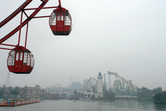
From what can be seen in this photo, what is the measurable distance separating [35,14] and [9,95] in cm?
9281

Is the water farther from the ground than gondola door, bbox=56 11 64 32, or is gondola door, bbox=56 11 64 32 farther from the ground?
gondola door, bbox=56 11 64 32

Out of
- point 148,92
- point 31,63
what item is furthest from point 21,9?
point 148,92

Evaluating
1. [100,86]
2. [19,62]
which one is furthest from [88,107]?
[100,86]

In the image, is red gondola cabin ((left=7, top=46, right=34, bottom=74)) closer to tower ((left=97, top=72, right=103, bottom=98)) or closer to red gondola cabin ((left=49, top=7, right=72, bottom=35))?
red gondola cabin ((left=49, top=7, right=72, bottom=35))

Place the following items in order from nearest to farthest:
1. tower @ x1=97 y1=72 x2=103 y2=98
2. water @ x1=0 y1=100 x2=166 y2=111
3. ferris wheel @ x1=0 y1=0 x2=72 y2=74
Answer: ferris wheel @ x1=0 y1=0 x2=72 y2=74 < water @ x1=0 y1=100 x2=166 y2=111 < tower @ x1=97 y1=72 x2=103 y2=98

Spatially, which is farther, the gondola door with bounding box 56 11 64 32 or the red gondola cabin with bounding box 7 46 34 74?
the gondola door with bounding box 56 11 64 32

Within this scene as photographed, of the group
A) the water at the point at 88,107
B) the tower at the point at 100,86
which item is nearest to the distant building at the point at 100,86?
the tower at the point at 100,86

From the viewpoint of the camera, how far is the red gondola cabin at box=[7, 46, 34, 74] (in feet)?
15.0

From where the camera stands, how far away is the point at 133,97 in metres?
100

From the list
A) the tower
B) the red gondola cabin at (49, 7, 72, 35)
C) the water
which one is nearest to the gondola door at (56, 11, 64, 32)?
the red gondola cabin at (49, 7, 72, 35)

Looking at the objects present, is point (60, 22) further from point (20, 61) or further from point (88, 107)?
point (88, 107)

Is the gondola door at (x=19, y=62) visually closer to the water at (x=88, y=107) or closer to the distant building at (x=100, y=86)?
the water at (x=88, y=107)

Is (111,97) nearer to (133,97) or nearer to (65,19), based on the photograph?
(133,97)

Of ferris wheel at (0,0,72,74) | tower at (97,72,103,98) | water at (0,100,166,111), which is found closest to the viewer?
ferris wheel at (0,0,72,74)
